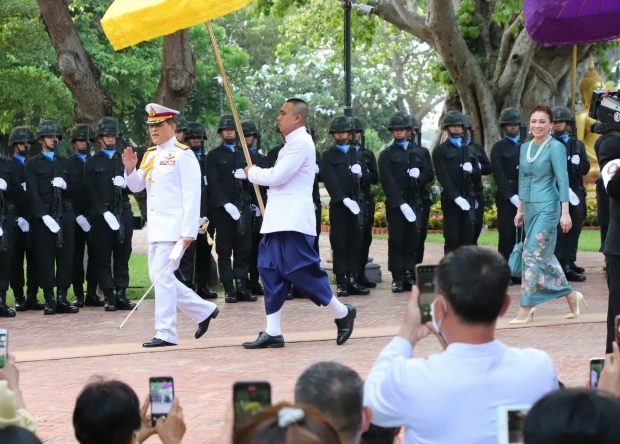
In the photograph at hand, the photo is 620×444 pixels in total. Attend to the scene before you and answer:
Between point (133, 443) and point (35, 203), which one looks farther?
point (35, 203)

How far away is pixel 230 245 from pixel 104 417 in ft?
32.8

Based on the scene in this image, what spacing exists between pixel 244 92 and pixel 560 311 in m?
39.9

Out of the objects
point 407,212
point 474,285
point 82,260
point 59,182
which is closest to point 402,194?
point 407,212

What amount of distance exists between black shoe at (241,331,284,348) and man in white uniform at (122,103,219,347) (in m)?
0.56

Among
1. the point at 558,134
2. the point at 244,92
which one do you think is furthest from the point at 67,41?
the point at 244,92

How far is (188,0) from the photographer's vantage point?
9.59 metres

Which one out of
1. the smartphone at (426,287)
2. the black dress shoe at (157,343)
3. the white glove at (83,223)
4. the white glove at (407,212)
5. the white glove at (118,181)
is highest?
the smartphone at (426,287)

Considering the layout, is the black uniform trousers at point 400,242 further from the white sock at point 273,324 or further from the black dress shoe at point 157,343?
the black dress shoe at point 157,343

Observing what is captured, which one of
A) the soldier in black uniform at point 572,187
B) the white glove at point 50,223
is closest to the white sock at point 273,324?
the white glove at point 50,223

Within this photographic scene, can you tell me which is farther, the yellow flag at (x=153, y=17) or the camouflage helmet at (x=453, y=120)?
the camouflage helmet at (x=453, y=120)

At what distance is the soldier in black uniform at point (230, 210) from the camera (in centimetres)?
1354

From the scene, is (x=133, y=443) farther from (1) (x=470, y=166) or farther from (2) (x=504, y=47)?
(2) (x=504, y=47)

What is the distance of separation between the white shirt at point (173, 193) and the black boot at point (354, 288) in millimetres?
4390

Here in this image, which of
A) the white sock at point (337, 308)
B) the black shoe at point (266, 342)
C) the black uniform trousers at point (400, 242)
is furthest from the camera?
the black uniform trousers at point (400, 242)
